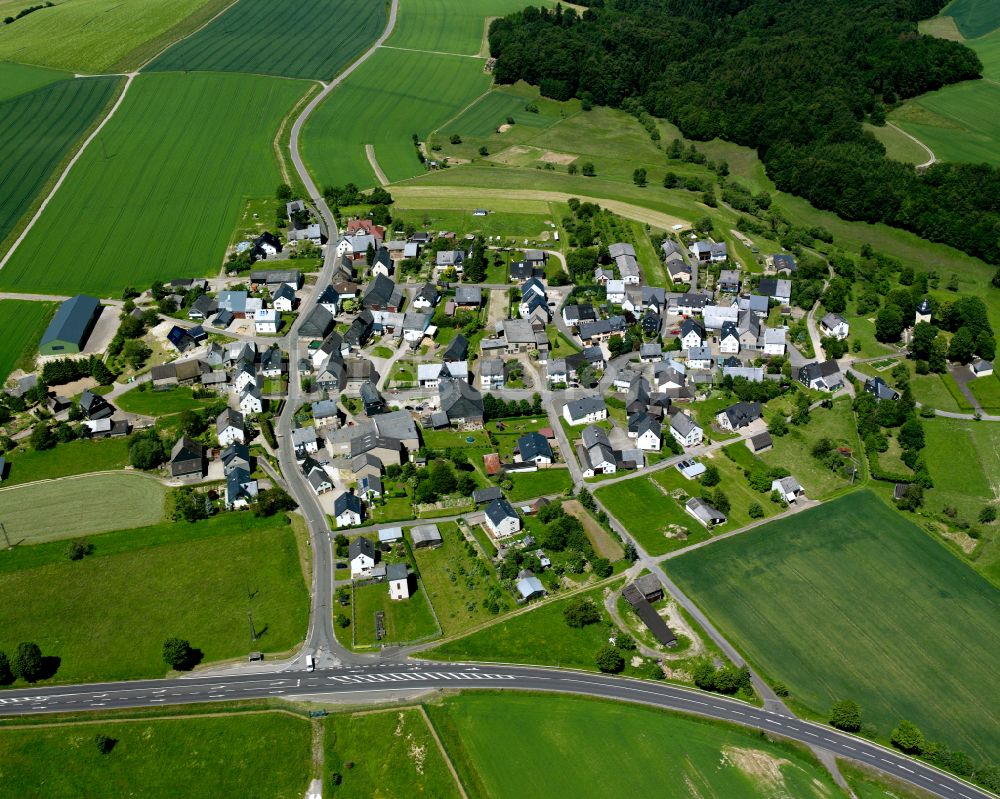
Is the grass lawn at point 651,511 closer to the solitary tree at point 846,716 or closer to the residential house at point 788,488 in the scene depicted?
the residential house at point 788,488

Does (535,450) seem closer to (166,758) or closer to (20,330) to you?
(166,758)

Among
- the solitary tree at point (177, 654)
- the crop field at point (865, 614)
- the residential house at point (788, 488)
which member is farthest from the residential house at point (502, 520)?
the solitary tree at point (177, 654)

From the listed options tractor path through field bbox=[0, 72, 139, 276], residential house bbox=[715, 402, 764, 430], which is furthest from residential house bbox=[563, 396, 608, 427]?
tractor path through field bbox=[0, 72, 139, 276]

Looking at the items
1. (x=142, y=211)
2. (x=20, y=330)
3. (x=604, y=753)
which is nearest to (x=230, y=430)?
(x=20, y=330)

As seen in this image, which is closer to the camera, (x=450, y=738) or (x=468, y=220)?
(x=450, y=738)

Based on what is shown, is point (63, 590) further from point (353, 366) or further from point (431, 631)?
point (353, 366)

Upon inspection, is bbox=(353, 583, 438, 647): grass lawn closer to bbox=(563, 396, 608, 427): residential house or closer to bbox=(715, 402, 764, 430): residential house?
bbox=(563, 396, 608, 427): residential house

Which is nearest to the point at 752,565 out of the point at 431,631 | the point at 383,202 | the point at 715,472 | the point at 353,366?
the point at 715,472
